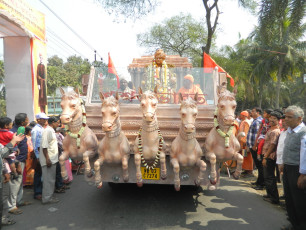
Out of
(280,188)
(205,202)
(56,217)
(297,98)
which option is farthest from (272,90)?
(56,217)

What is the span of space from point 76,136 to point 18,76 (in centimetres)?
735

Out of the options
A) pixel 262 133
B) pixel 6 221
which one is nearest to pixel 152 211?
pixel 6 221

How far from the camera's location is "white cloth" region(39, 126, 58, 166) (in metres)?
4.57

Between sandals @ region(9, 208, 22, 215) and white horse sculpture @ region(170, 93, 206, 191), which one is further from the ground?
white horse sculpture @ region(170, 93, 206, 191)

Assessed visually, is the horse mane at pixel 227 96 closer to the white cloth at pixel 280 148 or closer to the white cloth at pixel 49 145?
the white cloth at pixel 280 148

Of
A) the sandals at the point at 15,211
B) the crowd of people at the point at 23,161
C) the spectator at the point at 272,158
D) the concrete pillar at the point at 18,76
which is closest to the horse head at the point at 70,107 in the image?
the crowd of people at the point at 23,161

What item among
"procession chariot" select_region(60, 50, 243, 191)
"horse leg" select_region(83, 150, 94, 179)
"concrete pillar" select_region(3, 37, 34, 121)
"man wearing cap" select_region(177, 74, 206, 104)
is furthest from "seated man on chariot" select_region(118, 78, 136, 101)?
"concrete pillar" select_region(3, 37, 34, 121)

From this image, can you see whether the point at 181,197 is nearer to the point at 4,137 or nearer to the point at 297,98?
the point at 4,137

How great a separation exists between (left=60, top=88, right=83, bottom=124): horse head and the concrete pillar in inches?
263

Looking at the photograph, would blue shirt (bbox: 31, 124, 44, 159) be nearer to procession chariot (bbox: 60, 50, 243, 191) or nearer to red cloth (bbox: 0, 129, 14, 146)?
red cloth (bbox: 0, 129, 14, 146)

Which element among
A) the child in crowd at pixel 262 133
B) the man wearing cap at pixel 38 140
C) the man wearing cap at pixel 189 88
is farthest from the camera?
the child in crowd at pixel 262 133

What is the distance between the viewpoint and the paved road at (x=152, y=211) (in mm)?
3764

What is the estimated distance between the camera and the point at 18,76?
936 centimetres

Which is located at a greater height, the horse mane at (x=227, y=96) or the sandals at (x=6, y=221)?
the horse mane at (x=227, y=96)
